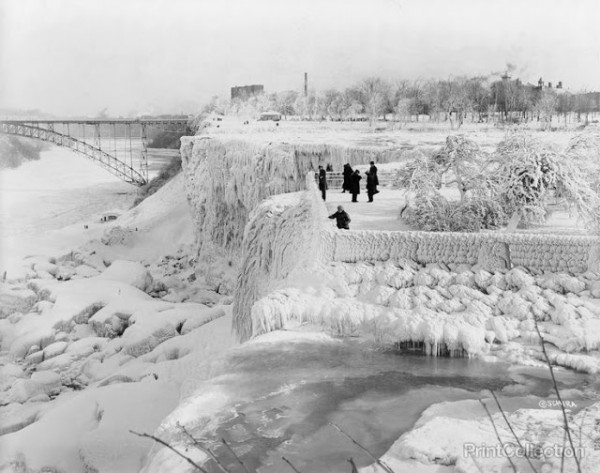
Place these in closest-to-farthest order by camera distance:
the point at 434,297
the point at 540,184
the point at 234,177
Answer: the point at 434,297 → the point at 540,184 → the point at 234,177

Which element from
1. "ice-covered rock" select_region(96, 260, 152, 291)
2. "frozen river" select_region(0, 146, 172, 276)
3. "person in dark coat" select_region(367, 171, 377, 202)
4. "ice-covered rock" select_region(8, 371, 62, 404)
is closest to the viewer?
"ice-covered rock" select_region(8, 371, 62, 404)

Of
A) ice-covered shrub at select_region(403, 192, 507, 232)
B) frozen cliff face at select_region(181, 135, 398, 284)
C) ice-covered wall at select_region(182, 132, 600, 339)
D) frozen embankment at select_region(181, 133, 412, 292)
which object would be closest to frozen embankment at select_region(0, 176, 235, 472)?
frozen embankment at select_region(181, 133, 412, 292)

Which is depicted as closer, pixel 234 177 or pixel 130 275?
pixel 130 275

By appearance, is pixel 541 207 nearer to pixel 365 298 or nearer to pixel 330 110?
pixel 365 298

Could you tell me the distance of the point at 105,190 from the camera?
53.4 metres

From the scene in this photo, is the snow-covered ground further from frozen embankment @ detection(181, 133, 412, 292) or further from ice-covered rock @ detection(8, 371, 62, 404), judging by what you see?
frozen embankment @ detection(181, 133, 412, 292)

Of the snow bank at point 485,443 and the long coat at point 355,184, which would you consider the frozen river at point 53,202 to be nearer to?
the long coat at point 355,184

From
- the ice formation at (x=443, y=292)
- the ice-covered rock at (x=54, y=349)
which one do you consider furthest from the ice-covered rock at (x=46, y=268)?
the ice formation at (x=443, y=292)

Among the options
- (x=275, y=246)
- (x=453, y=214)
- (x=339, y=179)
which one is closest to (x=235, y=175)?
(x=339, y=179)

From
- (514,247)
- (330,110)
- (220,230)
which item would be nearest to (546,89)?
(330,110)

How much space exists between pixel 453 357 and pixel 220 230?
2053cm

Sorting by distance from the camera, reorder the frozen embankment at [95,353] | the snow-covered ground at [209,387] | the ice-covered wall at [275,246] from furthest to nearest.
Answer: the ice-covered wall at [275,246] < the frozen embankment at [95,353] < the snow-covered ground at [209,387]

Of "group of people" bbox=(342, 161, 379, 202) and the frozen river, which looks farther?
the frozen river

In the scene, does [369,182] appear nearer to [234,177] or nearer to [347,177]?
[347,177]
